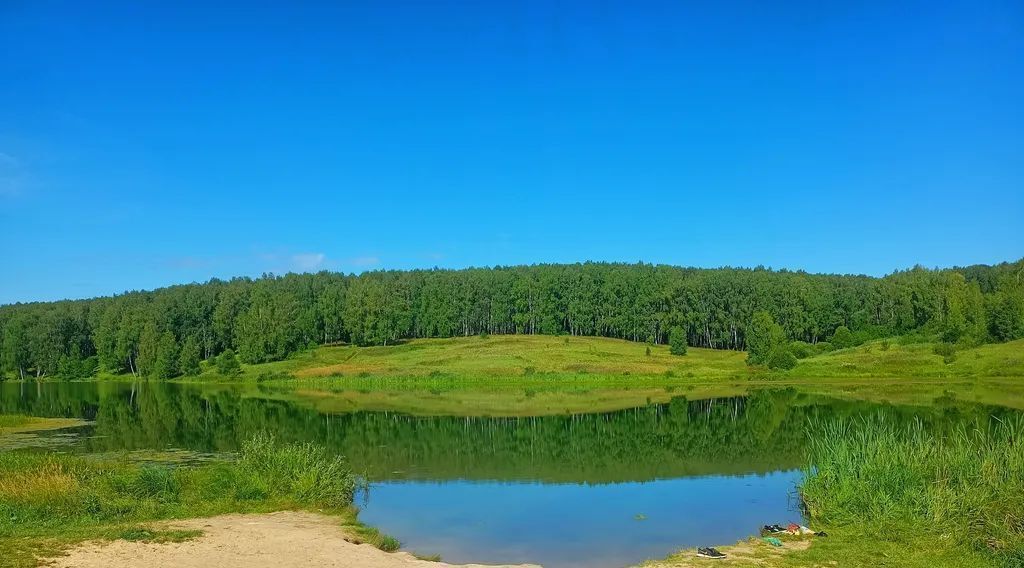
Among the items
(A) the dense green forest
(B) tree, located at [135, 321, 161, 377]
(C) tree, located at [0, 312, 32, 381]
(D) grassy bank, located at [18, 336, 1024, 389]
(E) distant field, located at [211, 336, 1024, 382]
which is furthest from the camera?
(C) tree, located at [0, 312, 32, 381]

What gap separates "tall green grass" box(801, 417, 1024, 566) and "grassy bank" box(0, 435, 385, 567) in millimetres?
13497

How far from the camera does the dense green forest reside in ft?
432

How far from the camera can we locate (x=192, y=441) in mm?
43750

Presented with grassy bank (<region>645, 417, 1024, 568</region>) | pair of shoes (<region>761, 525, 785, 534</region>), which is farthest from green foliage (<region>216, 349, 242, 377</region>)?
pair of shoes (<region>761, 525, 785, 534</region>)

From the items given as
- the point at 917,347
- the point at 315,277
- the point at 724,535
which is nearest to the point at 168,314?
the point at 315,277

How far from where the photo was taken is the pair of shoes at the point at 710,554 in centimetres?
1776

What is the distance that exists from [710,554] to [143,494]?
18.5m

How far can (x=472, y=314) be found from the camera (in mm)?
153875

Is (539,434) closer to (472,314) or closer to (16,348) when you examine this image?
(472,314)

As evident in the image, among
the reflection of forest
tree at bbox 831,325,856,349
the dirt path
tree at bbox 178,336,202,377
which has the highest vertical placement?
tree at bbox 178,336,202,377

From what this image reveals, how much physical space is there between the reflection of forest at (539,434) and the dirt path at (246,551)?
42.3 ft

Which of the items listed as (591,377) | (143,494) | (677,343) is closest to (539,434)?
(143,494)

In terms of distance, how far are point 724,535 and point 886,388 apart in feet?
202

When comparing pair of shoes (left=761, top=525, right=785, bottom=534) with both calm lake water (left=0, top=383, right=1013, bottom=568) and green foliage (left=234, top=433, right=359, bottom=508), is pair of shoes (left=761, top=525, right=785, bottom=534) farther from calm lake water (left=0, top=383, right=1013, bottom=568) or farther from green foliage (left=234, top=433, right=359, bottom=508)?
green foliage (left=234, top=433, right=359, bottom=508)
